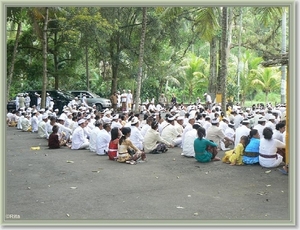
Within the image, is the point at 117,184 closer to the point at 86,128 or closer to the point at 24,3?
the point at 24,3

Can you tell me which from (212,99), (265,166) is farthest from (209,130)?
(212,99)

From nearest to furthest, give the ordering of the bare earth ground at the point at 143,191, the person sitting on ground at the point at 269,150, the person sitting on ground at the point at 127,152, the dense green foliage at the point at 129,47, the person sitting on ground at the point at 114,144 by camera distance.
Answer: the bare earth ground at the point at 143,191 → the person sitting on ground at the point at 269,150 → the person sitting on ground at the point at 127,152 → the person sitting on ground at the point at 114,144 → the dense green foliage at the point at 129,47

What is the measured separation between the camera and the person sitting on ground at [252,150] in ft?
32.2

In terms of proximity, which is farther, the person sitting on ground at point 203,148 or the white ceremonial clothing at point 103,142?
the white ceremonial clothing at point 103,142

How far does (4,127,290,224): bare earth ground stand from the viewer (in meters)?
6.52

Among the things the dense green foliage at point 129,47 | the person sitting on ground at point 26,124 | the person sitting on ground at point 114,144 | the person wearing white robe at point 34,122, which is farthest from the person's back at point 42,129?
the person sitting on ground at point 114,144

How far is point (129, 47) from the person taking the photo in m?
26.8

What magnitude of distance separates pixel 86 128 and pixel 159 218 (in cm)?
757

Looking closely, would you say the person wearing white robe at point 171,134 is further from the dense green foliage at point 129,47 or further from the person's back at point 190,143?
the dense green foliage at point 129,47

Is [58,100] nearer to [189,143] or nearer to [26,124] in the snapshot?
[26,124]

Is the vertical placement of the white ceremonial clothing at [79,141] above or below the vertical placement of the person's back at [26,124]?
below

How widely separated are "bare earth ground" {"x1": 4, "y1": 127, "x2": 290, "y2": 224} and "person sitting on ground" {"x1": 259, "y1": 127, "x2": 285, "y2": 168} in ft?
0.73

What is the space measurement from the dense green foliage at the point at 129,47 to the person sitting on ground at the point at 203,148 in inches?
278

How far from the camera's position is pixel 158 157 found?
11.5 m
